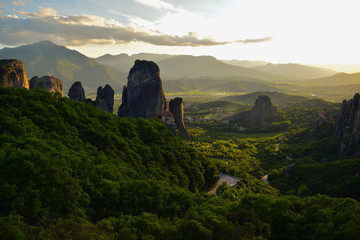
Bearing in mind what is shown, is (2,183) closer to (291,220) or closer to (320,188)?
(291,220)

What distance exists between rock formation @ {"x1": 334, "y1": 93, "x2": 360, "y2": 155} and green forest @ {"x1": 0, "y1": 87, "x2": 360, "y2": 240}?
69.5 ft

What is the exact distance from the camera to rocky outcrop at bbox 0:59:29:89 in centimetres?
8431

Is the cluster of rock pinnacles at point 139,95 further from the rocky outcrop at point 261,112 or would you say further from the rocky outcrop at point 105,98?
the rocky outcrop at point 261,112

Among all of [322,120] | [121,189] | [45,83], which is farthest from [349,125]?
[45,83]

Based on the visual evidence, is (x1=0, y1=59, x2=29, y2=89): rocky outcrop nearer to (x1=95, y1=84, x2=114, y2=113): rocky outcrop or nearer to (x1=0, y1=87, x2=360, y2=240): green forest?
(x1=95, y1=84, x2=114, y2=113): rocky outcrop

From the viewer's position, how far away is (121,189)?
3098 cm

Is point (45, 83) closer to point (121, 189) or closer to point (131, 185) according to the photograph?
point (121, 189)

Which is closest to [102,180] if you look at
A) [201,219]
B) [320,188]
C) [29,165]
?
[29,165]

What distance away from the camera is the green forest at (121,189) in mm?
22344

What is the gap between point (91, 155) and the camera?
4000 centimetres

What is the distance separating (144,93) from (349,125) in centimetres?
8482

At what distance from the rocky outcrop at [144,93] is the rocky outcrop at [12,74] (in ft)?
150

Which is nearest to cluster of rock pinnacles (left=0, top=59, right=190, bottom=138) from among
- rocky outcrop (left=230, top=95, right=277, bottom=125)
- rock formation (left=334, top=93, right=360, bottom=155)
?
rock formation (left=334, top=93, right=360, bottom=155)

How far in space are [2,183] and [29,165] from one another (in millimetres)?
2363
